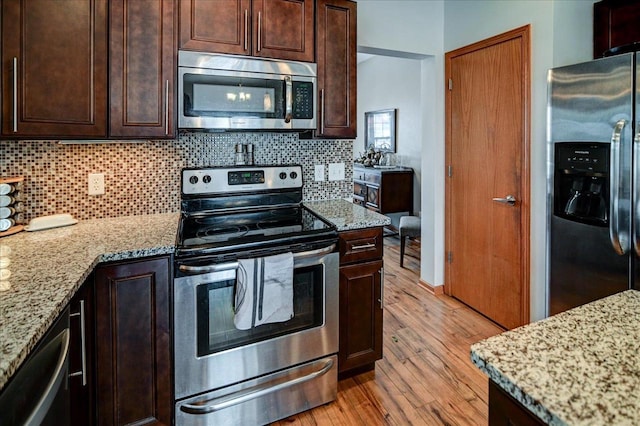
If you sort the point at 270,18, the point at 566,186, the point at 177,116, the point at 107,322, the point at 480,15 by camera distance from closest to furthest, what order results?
the point at 107,322 < the point at 177,116 < the point at 270,18 < the point at 566,186 < the point at 480,15

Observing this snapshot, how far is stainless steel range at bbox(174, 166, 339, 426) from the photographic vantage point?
5.42 feet

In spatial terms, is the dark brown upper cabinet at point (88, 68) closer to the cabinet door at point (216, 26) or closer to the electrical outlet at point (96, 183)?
the cabinet door at point (216, 26)

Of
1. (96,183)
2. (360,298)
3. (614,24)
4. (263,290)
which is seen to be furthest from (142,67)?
(614,24)

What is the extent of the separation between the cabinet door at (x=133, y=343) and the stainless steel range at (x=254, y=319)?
0.06 m

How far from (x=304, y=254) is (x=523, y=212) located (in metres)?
1.69

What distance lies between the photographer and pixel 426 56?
326 cm

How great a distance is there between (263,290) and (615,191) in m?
1.85

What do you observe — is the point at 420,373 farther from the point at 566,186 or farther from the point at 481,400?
the point at 566,186

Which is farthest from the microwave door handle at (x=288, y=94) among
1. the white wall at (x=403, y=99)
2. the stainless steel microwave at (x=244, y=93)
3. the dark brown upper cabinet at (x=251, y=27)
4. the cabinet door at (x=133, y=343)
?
the white wall at (x=403, y=99)

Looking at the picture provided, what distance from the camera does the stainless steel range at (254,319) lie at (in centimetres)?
165

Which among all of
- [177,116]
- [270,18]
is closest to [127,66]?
[177,116]

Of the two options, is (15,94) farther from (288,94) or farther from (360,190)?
(360,190)

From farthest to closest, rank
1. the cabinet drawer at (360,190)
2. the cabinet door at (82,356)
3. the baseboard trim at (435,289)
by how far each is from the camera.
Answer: the cabinet drawer at (360,190), the baseboard trim at (435,289), the cabinet door at (82,356)

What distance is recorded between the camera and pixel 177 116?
76.5 inches
